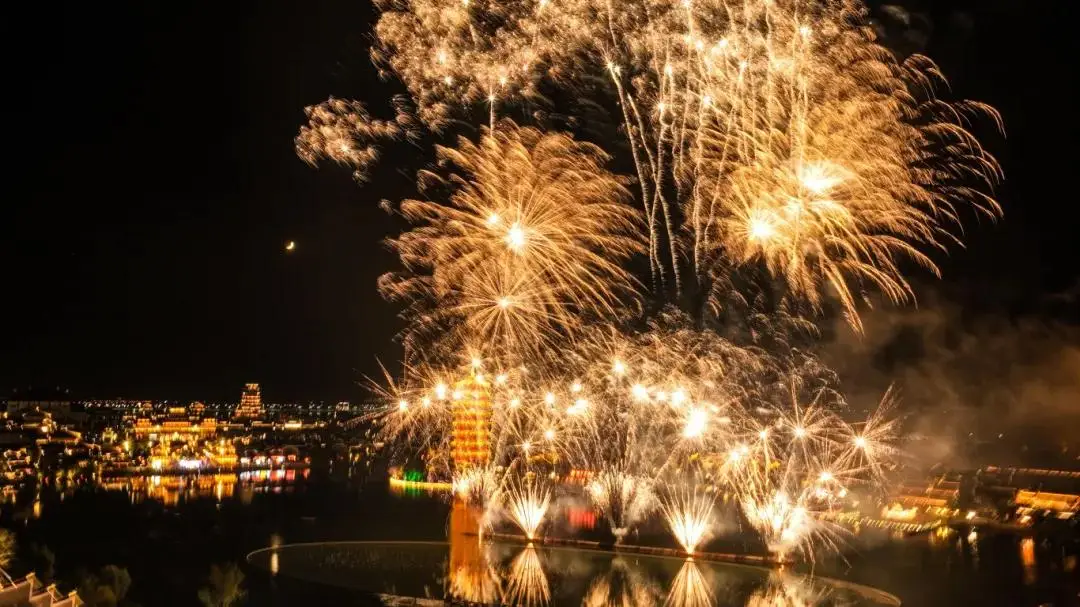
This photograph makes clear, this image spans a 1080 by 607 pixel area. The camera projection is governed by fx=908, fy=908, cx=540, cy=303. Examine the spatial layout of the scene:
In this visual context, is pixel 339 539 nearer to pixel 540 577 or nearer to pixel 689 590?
pixel 540 577

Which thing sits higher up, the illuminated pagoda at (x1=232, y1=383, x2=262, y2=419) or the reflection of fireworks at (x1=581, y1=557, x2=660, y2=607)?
the illuminated pagoda at (x1=232, y1=383, x2=262, y2=419)

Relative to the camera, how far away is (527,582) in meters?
13.6

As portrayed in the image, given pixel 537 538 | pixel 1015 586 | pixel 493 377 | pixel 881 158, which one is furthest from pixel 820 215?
pixel 493 377

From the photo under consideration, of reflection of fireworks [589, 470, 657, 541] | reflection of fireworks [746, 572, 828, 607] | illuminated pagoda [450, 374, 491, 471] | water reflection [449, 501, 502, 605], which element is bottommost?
reflection of fireworks [746, 572, 828, 607]

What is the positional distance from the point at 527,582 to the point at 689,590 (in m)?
2.39

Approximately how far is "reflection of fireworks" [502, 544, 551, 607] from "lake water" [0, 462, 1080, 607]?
0.19 metres

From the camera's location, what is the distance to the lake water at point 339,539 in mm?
13414

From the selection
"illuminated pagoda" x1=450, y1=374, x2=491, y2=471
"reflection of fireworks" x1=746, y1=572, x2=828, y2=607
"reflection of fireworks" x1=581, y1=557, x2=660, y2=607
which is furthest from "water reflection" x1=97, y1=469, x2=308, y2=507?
"reflection of fireworks" x1=746, y1=572, x2=828, y2=607

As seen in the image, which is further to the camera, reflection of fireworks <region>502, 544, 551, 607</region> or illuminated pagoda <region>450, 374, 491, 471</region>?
illuminated pagoda <region>450, 374, 491, 471</region>

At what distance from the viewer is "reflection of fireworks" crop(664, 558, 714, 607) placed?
12406 millimetres

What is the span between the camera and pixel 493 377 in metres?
21.3

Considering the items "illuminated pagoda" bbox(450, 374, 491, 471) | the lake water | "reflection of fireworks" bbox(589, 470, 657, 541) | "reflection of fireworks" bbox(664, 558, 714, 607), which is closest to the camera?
"reflection of fireworks" bbox(664, 558, 714, 607)

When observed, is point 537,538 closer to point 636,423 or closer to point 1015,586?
point 636,423

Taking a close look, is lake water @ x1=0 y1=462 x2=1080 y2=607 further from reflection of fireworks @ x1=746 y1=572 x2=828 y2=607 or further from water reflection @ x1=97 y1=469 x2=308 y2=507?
water reflection @ x1=97 y1=469 x2=308 y2=507
